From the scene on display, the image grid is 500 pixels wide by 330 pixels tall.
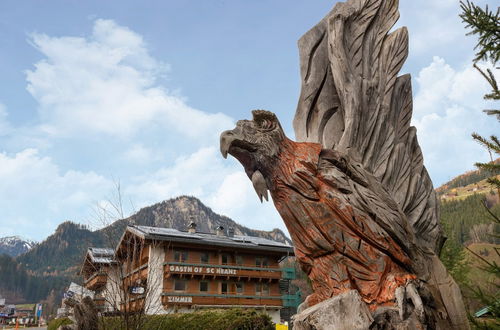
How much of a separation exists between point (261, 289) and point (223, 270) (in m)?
3.76

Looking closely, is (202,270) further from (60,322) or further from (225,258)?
(60,322)

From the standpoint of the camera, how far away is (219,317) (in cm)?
1622

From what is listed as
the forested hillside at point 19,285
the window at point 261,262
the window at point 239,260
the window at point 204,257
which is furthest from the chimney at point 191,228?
the forested hillside at point 19,285

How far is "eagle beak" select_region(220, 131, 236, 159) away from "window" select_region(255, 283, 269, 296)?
2703 cm

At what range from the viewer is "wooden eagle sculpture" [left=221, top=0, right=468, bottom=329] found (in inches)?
192

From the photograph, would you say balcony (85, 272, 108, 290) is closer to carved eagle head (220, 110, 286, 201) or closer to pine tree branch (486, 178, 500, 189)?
carved eagle head (220, 110, 286, 201)

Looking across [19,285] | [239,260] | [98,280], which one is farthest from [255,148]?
[19,285]

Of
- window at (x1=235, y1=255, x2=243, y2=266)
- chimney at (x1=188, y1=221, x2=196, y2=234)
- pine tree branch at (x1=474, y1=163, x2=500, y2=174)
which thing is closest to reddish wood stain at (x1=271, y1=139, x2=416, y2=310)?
pine tree branch at (x1=474, y1=163, x2=500, y2=174)

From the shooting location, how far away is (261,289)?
102 ft

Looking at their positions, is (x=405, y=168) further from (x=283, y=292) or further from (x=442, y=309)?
(x=283, y=292)

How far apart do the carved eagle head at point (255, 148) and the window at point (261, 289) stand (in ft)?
88.3

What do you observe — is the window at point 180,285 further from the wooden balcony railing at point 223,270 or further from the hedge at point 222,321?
the hedge at point 222,321

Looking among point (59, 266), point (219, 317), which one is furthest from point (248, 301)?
point (59, 266)

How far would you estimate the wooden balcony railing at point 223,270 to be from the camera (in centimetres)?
2711
